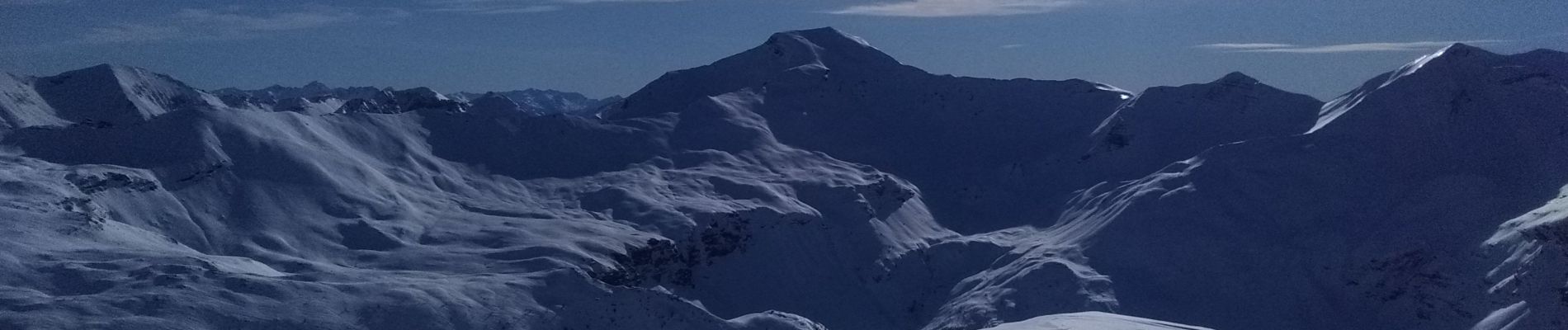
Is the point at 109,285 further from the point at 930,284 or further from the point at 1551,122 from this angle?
the point at 1551,122

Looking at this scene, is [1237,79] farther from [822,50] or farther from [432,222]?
[432,222]

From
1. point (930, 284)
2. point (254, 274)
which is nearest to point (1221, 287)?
point (930, 284)

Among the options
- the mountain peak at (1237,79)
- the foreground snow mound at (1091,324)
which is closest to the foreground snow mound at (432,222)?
the foreground snow mound at (1091,324)

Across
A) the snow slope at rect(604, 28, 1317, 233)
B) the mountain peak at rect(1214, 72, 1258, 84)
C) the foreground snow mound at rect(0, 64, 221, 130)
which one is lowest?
the foreground snow mound at rect(0, 64, 221, 130)

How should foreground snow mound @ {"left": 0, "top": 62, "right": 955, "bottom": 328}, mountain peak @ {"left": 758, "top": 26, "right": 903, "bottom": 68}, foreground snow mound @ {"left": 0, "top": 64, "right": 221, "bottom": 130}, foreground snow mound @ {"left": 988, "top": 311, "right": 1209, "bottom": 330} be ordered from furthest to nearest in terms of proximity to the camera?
mountain peak @ {"left": 758, "top": 26, "right": 903, "bottom": 68}
foreground snow mound @ {"left": 0, "top": 64, "right": 221, "bottom": 130}
foreground snow mound @ {"left": 0, "top": 62, "right": 955, "bottom": 328}
foreground snow mound @ {"left": 988, "top": 311, "right": 1209, "bottom": 330}

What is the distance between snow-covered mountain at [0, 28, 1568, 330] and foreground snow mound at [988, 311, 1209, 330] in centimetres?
50

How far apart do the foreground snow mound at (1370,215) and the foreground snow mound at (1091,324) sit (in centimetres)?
3955

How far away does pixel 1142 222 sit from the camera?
338 ft

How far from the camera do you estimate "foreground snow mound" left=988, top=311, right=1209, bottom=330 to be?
46.0 metres

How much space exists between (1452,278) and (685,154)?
72406 millimetres

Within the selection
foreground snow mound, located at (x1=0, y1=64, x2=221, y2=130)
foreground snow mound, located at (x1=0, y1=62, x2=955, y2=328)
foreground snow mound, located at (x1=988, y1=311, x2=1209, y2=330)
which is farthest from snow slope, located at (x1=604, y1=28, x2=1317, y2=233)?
foreground snow mound, located at (x1=0, y1=64, x2=221, y2=130)

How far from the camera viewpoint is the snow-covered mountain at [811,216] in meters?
69.4

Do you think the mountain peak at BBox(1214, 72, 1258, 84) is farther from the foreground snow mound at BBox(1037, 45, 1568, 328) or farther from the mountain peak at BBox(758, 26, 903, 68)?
the mountain peak at BBox(758, 26, 903, 68)

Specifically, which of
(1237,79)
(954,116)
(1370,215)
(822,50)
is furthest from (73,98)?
(1370,215)
